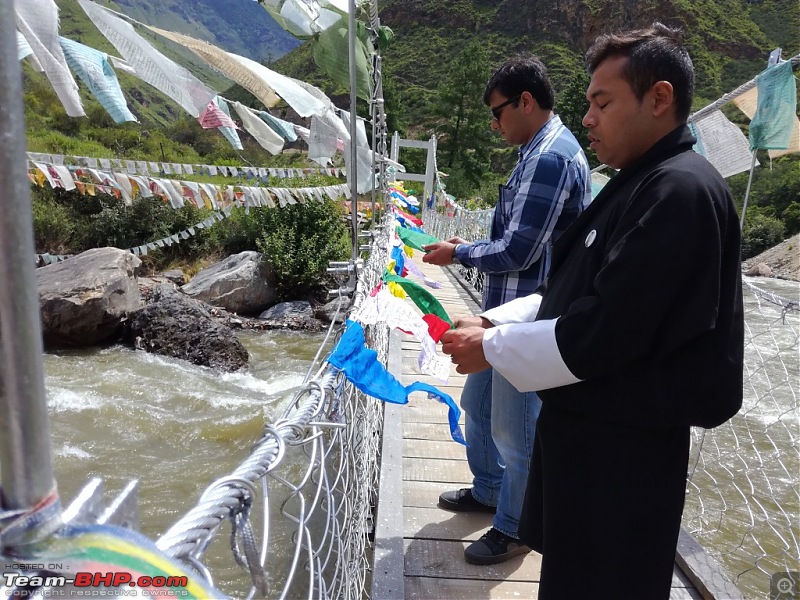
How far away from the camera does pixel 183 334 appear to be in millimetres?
7383

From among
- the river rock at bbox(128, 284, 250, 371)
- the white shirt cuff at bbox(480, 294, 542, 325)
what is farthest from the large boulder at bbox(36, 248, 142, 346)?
the white shirt cuff at bbox(480, 294, 542, 325)

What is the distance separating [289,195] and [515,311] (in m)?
8.02

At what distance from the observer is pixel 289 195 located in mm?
9016

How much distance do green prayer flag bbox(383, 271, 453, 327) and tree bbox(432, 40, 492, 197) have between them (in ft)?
88.9

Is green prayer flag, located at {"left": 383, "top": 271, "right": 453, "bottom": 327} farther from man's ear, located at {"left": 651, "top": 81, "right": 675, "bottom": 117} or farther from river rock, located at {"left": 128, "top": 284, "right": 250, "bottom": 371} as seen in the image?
river rock, located at {"left": 128, "top": 284, "right": 250, "bottom": 371}

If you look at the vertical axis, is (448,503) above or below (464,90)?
below

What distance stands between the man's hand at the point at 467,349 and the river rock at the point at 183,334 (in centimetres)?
627

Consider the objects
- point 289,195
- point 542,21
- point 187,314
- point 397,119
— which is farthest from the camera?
point 542,21

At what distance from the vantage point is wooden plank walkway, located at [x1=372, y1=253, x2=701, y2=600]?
1.75m

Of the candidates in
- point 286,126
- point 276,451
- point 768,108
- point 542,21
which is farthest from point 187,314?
point 542,21

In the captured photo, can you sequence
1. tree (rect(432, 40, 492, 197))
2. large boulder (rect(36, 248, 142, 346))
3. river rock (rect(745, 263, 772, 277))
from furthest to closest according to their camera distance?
tree (rect(432, 40, 492, 197))
river rock (rect(745, 263, 772, 277))
large boulder (rect(36, 248, 142, 346))

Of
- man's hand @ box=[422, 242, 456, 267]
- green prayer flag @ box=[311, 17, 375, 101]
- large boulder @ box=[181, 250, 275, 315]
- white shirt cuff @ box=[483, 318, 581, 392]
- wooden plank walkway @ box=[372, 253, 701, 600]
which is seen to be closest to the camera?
white shirt cuff @ box=[483, 318, 581, 392]

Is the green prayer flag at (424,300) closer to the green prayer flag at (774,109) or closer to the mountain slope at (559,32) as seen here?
the green prayer flag at (774,109)

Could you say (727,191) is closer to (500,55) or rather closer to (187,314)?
(187,314)
